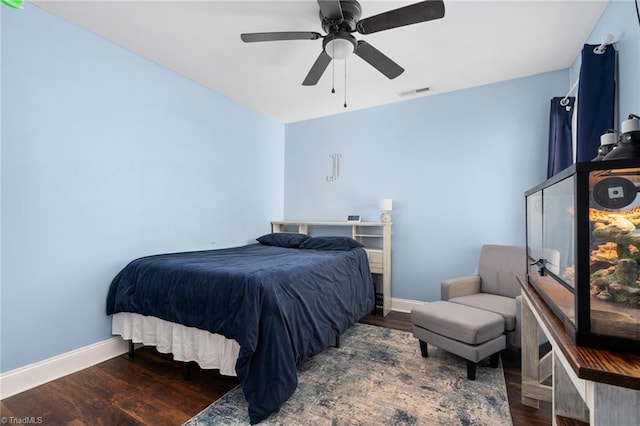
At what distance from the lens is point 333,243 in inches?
129

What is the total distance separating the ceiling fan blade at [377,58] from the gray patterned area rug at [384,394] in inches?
89.8

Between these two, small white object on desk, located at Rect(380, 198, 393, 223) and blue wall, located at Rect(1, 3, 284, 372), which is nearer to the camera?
blue wall, located at Rect(1, 3, 284, 372)

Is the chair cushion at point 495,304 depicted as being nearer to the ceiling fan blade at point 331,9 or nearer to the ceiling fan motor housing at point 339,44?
the ceiling fan motor housing at point 339,44

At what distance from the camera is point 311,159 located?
4406 millimetres

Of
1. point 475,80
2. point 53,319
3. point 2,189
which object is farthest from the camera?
point 475,80

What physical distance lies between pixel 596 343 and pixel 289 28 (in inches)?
99.9

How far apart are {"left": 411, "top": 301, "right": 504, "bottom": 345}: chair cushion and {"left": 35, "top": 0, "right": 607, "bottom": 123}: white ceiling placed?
2.22 metres

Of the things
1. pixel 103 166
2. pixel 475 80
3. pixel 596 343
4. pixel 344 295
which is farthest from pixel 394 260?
pixel 103 166

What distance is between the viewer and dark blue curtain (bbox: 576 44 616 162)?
189 centimetres

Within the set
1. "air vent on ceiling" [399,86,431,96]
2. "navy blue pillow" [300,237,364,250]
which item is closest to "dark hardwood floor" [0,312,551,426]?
"navy blue pillow" [300,237,364,250]

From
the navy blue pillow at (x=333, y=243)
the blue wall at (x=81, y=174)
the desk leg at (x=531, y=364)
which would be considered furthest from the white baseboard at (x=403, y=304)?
the blue wall at (x=81, y=174)

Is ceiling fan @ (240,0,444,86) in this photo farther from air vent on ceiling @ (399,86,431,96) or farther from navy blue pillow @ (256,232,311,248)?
navy blue pillow @ (256,232,311,248)

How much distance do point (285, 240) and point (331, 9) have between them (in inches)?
98.6

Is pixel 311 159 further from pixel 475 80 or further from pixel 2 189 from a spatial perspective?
pixel 2 189
